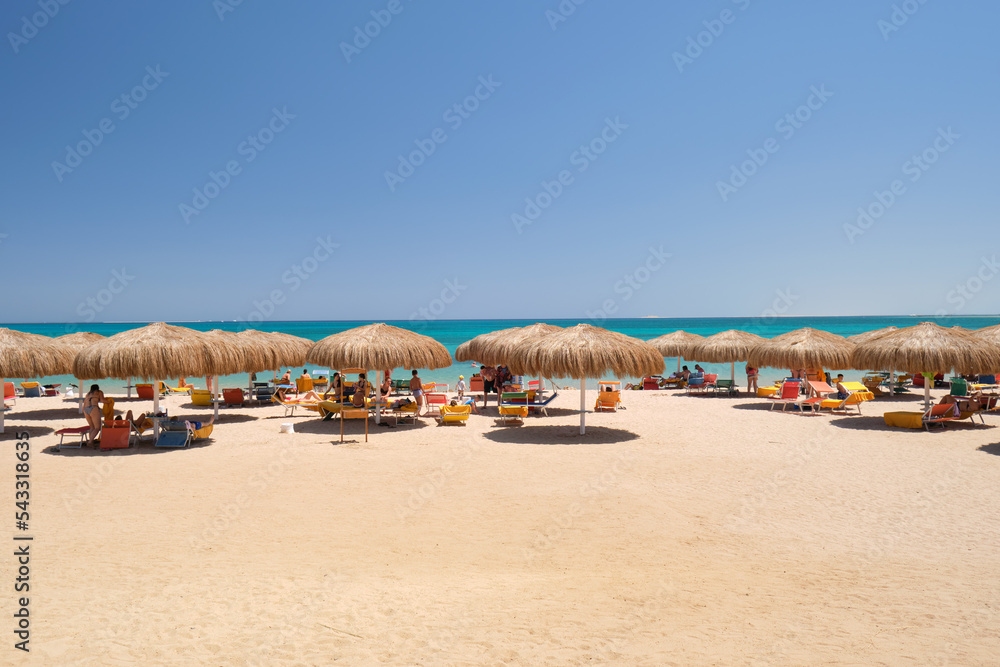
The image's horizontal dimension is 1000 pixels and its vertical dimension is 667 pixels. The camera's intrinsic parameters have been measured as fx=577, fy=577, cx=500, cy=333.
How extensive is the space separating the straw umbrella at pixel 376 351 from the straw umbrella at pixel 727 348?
41.4 ft

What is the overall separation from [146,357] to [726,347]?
18.8m

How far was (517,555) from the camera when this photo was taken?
5809mm

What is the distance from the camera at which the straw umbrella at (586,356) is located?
39.0ft

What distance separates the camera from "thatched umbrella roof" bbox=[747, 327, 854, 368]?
1797 centimetres

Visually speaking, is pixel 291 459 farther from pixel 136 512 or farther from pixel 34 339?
pixel 34 339

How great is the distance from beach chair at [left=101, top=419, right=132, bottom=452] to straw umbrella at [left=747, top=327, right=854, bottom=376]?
57.6 ft

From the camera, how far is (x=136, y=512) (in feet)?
23.1

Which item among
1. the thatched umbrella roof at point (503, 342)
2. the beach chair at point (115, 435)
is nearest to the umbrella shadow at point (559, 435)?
the thatched umbrella roof at point (503, 342)

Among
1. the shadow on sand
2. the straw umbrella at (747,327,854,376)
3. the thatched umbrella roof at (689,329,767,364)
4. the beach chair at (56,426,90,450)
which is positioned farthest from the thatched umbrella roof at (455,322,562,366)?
the beach chair at (56,426,90,450)

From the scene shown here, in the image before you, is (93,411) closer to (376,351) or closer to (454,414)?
(376,351)

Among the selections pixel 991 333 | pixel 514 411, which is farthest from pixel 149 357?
pixel 991 333

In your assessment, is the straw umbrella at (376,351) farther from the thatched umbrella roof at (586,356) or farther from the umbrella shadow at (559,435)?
the umbrella shadow at (559,435)

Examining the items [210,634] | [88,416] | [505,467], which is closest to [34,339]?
[88,416]

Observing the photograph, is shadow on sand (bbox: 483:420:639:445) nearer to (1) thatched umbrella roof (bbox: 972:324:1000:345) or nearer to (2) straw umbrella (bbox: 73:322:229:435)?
(2) straw umbrella (bbox: 73:322:229:435)
